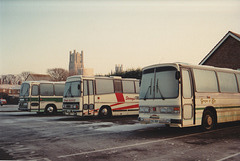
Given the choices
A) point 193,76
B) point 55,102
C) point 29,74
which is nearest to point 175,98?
point 193,76

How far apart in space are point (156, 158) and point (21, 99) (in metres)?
19.7

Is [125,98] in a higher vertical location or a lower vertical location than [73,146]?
higher

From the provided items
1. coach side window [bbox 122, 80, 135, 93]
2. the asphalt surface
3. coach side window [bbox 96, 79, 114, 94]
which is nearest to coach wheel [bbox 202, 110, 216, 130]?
the asphalt surface

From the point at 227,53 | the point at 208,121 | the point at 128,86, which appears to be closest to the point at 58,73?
the point at 227,53

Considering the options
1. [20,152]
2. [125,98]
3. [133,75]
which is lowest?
[20,152]

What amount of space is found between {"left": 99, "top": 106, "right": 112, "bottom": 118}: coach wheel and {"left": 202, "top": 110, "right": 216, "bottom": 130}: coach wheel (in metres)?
8.75

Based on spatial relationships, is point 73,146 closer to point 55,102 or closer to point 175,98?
point 175,98

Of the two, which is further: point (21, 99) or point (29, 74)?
point (29, 74)

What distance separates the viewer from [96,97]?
1847 cm

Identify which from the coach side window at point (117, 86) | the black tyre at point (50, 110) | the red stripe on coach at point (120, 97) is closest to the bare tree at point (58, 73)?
the black tyre at point (50, 110)

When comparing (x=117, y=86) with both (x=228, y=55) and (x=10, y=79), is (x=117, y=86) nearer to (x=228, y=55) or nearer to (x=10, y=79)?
(x=228, y=55)

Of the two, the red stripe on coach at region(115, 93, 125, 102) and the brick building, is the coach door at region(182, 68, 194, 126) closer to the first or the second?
the red stripe on coach at region(115, 93, 125, 102)

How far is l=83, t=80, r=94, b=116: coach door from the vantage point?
701 inches

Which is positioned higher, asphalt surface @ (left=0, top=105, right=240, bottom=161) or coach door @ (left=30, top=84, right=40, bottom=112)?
coach door @ (left=30, top=84, right=40, bottom=112)
